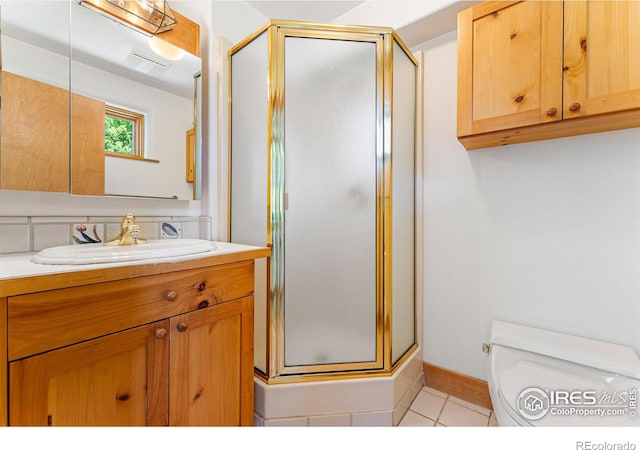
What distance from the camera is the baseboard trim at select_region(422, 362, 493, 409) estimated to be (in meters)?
1.55

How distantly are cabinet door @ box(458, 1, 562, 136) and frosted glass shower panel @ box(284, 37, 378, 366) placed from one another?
45 cm

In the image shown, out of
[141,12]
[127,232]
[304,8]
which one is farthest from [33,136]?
[304,8]

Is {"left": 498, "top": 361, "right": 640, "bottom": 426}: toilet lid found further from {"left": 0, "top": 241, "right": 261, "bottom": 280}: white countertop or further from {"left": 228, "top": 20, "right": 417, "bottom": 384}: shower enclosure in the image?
{"left": 0, "top": 241, "right": 261, "bottom": 280}: white countertop

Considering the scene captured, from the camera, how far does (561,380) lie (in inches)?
43.1

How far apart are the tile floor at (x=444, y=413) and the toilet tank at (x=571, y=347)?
1.53 feet

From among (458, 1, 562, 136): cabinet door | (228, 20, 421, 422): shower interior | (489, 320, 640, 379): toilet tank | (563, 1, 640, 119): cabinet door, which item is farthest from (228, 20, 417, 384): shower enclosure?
(563, 1, 640, 119): cabinet door

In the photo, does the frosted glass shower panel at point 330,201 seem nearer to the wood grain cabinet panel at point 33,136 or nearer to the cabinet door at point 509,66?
the cabinet door at point 509,66

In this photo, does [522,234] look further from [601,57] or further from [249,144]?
[249,144]

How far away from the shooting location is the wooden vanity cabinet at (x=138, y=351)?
25.5 inches

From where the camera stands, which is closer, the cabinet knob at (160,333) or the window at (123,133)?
the cabinet knob at (160,333)

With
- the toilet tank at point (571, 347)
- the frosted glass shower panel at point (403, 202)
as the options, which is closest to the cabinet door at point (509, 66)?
the frosted glass shower panel at point (403, 202)
